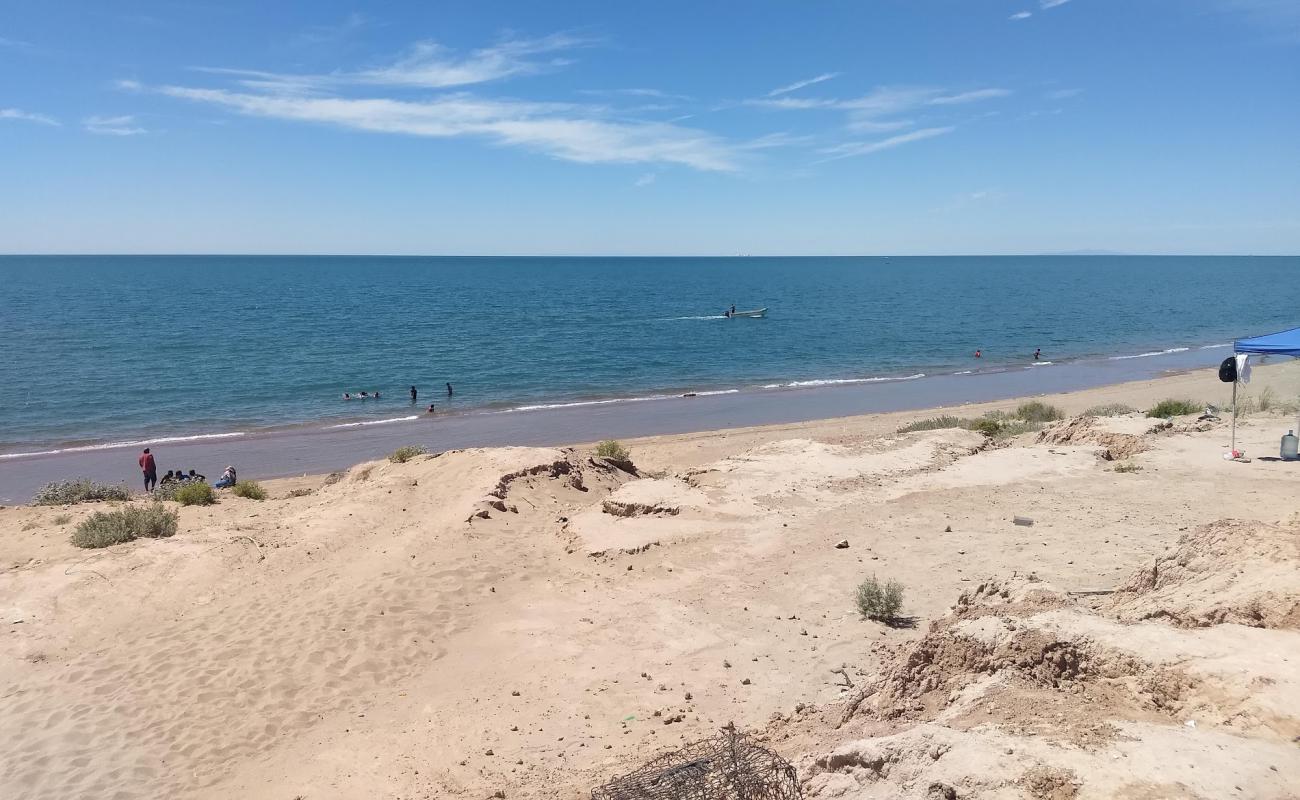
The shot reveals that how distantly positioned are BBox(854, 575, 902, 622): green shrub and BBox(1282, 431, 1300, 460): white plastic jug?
10370 millimetres

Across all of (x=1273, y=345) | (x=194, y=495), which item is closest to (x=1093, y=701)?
A: (x=1273, y=345)

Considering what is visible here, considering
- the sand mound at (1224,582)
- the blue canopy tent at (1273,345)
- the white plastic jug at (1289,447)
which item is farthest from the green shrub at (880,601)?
the white plastic jug at (1289,447)

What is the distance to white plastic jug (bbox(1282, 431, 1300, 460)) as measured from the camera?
48.8 feet

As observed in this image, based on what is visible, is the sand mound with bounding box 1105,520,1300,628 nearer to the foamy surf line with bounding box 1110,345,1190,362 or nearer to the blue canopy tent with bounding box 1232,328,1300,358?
the blue canopy tent with bounding box 1232,328,1300,358

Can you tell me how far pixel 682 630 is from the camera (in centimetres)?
1034

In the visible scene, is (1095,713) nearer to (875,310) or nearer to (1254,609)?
(1254,609)

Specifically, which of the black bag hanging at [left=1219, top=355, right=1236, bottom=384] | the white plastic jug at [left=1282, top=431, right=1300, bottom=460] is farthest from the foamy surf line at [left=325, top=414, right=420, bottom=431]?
the white plastic jug at [left=1282, top=431, right=1300, bottom=460]

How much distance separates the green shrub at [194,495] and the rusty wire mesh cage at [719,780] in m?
15.3

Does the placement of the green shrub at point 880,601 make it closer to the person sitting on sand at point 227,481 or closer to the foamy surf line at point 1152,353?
the person sitting on sand at point 227,481

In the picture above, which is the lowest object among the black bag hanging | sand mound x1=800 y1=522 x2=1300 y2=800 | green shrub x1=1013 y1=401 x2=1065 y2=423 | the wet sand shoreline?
the wet sand shoreline

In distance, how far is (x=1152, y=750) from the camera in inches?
180

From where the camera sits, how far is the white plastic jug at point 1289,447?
14.9 meters

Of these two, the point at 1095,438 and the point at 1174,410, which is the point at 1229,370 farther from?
the point at 1174,410

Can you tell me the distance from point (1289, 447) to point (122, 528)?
22.2 m
